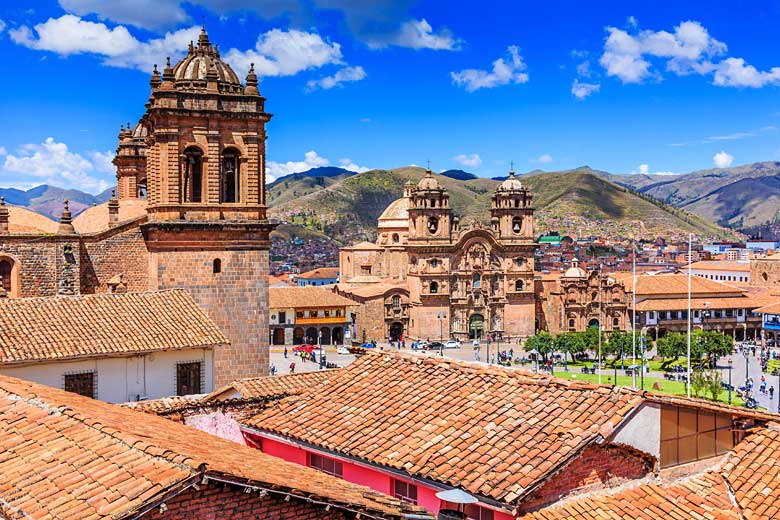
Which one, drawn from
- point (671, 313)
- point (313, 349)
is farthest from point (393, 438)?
point (671, 313)

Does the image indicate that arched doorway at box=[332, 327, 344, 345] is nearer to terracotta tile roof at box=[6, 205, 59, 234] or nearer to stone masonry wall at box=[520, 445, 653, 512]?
terracotta tile roof at box=[6, 205, 59, 234]

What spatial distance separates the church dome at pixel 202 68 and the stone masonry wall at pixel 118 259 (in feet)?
14.2

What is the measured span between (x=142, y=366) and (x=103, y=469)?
410 inches

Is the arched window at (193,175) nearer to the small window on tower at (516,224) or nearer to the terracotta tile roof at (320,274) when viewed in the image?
the small window on tower at (516,224)

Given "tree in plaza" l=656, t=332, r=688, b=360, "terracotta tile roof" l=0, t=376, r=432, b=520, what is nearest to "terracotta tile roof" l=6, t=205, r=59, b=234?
"terracotta tile roof" l=0, t=376, r=432, b=520

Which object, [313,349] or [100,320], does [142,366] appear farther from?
[313,349]

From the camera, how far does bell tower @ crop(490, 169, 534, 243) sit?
69.0 meters

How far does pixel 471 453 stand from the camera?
8906mm

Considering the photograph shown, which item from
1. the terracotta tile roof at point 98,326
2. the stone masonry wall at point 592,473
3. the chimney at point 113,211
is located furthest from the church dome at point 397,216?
the stone masonry wall at point 592,473

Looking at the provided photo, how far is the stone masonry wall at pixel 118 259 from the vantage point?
24062 millimetres

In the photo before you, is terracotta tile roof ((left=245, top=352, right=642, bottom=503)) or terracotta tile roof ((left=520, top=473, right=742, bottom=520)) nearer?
terracotta tile roof ((left=520, top=473, right=742, bottom=520))

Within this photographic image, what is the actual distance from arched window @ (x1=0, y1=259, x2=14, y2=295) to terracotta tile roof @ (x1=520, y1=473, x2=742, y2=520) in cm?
1887

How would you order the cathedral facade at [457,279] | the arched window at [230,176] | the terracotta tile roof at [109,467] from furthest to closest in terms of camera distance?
the cathedral facade at [457,279] → the arched window at [230,176] → the terracotta tile roof at [109,467]

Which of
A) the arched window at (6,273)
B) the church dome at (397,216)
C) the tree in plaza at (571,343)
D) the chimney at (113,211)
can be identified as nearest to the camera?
the arched window at (6,273)
